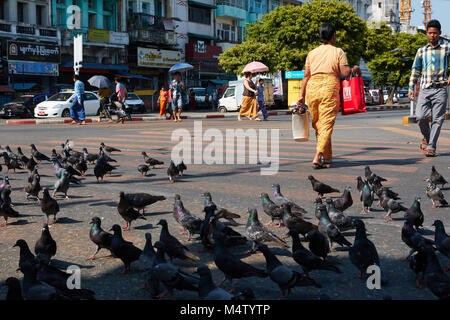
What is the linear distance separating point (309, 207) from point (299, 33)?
4383 cm

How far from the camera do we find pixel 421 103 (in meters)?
10.0

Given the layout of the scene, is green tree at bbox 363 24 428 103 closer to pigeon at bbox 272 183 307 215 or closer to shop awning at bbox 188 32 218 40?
shop awning at bbox 188 32 218 40

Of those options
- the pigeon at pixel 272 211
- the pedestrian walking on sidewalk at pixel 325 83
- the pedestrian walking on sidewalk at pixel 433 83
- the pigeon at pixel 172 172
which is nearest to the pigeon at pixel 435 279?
the pigeon at pixel 272 211

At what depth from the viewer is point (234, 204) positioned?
6.24m

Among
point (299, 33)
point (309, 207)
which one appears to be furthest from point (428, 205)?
point (299, 33)

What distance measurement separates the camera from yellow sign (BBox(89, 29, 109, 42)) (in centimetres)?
4159

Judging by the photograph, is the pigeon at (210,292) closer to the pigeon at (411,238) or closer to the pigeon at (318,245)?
the pigeon at (318,245)

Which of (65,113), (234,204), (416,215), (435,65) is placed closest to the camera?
(416,215)

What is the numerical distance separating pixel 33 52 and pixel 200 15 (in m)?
21.8

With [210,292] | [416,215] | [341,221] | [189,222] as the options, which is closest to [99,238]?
[189,222]

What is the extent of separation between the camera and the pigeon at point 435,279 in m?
3.24

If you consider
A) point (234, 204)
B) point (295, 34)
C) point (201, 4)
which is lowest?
point (234, 204)

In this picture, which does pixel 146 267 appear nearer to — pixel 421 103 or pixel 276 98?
pixel 421 103

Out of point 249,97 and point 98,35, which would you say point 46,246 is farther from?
point 98,35
